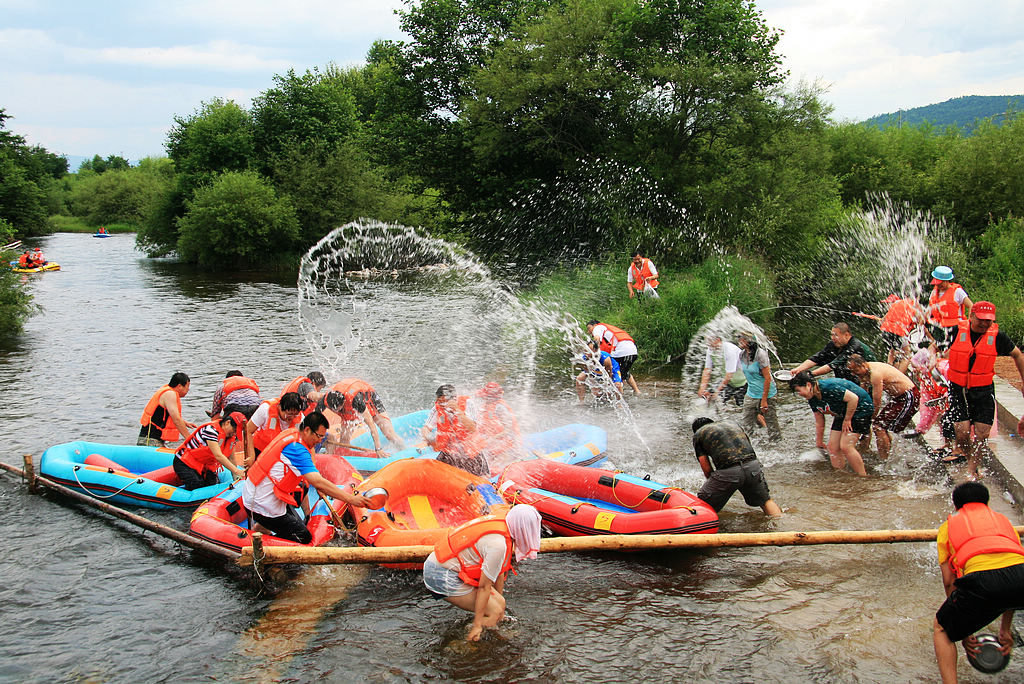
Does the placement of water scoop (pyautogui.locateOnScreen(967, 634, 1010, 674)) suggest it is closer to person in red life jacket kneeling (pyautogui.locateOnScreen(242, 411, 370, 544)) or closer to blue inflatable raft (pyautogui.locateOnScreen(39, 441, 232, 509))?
person in red life jacket kneeling (pyautogui.locateOnScreen(242, 411, 370, 544))

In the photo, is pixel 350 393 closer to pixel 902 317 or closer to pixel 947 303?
pixel 947 303

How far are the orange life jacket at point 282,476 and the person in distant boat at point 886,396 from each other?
6.33m

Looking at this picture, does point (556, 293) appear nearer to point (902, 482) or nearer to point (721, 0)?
point (721, 0)

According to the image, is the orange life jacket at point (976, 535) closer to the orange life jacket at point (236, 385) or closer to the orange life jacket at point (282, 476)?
the orange life jacket at point (282, 476)

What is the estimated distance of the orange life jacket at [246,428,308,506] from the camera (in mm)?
6743

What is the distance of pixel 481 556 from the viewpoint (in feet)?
18.5

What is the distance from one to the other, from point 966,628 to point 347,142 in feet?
133

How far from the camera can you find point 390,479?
7926mm

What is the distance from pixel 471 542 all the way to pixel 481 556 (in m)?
0.14

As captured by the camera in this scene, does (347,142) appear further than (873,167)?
Yes

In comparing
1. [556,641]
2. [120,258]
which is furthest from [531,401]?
[120,258]

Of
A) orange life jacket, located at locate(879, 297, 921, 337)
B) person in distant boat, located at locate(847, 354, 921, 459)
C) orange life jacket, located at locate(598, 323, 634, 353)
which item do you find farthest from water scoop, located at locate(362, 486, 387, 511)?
orange life jacket, located at locate(879, 297, 921, 337)

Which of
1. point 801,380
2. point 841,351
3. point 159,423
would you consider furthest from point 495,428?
point 159,423

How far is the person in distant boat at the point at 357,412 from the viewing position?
31.7 feet
